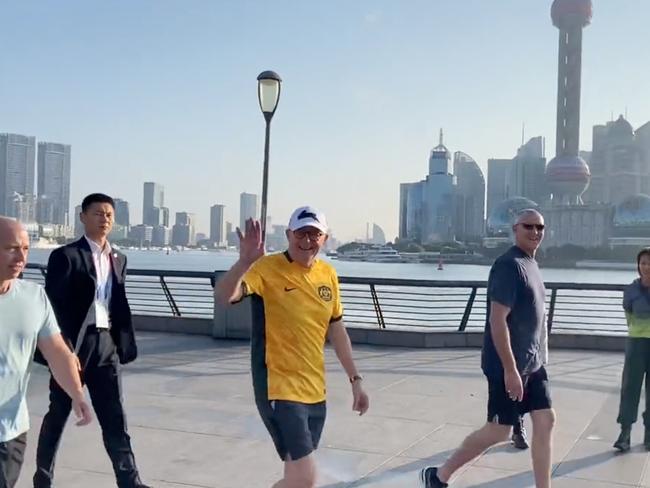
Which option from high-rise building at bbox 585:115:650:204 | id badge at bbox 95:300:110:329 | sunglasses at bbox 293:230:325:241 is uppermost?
high-rise building at bbox 585:115:650:204

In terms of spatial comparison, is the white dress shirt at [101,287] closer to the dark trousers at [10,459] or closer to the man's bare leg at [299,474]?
the dark trousers at [10,459]

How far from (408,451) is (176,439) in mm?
1772

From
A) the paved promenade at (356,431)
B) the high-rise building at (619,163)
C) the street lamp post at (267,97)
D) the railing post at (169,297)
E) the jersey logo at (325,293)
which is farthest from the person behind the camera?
the high-rise building at (619,163)

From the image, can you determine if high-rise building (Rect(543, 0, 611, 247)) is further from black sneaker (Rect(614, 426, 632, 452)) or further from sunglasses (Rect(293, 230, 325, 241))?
sunglasses (Rect(293, 230, 325, 241))

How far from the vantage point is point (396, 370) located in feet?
30.4

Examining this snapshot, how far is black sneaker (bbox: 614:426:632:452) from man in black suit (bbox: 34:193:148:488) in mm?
3559

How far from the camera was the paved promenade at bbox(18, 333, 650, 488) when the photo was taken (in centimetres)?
502

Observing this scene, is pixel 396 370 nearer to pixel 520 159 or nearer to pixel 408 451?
pixel 408 451

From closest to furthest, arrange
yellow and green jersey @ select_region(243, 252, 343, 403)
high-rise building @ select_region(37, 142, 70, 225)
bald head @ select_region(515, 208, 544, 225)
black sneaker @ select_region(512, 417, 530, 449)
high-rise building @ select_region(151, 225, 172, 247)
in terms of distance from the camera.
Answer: yellow and green jersey @ select_region(243, 252, 343, 403), bald head @ select_region(515, 208, 544, 225), black sneaker @ select_region(512, 417, 530, 449), high-rise building @ select_region(151, 225, 172, 247), high-rise building @ select_region(37, 142, 70, 225)

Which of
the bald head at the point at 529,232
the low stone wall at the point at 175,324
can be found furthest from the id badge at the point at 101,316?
the low stone wall at the point at 175,324

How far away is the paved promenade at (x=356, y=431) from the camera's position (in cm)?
502

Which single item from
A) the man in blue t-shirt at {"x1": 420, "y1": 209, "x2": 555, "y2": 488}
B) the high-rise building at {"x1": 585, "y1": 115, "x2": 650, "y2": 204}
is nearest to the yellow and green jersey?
the man in blue t-shirt at {"x1": 420, "y1": 209, "x2": 555, "y2": 488}

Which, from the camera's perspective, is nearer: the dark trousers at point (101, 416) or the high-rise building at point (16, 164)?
the dark trousers at point (101, 416)

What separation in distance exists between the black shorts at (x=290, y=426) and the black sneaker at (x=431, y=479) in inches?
55.8
